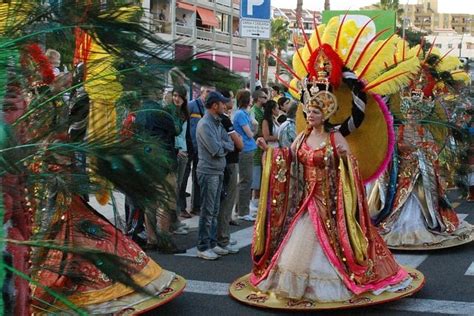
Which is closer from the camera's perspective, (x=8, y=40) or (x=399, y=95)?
(x=8, y=40)

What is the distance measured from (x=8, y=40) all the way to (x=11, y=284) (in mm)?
840

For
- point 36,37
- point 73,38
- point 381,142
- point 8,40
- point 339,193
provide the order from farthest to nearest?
point 381,142
point 339,193
point 73,38
point 36,37
point 8,40

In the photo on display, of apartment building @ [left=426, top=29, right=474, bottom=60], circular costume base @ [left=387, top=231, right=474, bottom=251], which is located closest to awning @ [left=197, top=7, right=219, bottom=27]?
apartment building @ [left=426, top=29, right=474, bottom=60]

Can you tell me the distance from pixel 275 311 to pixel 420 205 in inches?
120

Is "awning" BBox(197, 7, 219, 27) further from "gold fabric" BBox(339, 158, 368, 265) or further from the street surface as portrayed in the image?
"gold fabric" BBox(339, 158, 368, 265)

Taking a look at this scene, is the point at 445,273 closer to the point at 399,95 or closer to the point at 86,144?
the point at 399,95

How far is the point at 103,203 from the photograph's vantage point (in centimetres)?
296

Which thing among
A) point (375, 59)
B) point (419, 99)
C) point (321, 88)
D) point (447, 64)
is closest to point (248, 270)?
point (321, 88)

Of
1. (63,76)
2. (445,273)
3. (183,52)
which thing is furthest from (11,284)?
(445,273)

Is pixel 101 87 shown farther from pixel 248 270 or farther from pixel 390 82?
pixel 248 270

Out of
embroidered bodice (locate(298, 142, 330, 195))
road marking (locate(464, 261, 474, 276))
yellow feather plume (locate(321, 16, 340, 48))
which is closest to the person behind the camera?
embroidered bodice (locate(298, 142, 330, 195))

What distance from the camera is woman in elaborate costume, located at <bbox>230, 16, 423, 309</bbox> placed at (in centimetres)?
573

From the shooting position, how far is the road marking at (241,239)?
7.85m

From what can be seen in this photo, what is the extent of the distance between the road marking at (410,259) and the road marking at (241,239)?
1685 millimetres
